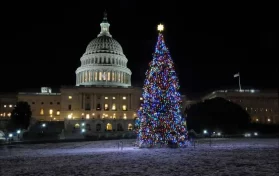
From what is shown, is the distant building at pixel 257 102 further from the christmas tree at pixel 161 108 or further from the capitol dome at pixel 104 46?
the christmas tree at pixel 161 108

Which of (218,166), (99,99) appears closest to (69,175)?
(218,166)

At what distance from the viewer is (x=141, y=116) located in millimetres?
36250

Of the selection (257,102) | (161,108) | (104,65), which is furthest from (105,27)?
(161,108)

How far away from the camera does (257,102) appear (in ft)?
400

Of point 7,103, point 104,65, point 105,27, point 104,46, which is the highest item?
point 105,27

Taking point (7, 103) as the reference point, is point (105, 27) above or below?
above

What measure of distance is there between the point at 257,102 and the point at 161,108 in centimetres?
9560

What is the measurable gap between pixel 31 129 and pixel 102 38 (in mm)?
57196

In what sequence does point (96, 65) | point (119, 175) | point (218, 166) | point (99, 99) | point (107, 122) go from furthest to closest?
point (96, 65), point (99, 99), point (107, 122), point (218, 166), point (119, 175)

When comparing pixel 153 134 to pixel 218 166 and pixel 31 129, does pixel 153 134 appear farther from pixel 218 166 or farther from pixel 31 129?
pixel 31 129

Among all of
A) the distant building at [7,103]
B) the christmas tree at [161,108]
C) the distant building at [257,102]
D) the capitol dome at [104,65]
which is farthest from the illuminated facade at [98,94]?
the christmas tree at [161,108]

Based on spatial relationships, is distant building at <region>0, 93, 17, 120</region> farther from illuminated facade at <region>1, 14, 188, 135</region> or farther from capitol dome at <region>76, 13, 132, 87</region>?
capitol dome at <region>76, 13, 132, 87</region>

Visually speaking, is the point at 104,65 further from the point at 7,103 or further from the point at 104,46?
the point at 7,103

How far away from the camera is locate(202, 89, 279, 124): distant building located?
120 m
